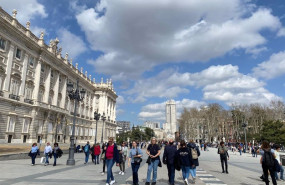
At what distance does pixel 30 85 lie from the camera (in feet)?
120

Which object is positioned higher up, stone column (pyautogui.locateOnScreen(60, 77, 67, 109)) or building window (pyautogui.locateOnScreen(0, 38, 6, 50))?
building window (pyautogui.locateOnScreen(0, 38, 6, 50))

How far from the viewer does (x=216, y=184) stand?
28.2 ft

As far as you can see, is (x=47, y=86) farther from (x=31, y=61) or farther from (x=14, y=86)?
(x=14, y=86)

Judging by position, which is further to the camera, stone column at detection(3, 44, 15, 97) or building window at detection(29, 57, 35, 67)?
building window at detection(29, 57, 35, 67)

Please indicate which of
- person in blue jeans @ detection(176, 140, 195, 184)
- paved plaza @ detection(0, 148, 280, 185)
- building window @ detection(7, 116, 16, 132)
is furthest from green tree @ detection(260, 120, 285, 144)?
building window @ detection(7, 116, 16, 132)

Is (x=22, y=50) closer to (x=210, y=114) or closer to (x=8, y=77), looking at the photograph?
(x=8, y=77)

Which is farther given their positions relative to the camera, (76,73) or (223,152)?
(76,73)

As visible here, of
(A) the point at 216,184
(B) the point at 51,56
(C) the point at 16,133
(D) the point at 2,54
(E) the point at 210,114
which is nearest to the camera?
(A) the point at 216,184

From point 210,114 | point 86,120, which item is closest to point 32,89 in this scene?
point 86,120

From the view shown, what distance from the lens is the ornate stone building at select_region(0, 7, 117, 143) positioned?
30.3 meters

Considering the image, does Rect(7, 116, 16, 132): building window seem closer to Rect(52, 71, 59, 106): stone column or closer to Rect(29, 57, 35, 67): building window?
Rect(29, 57, 35, 67): building window

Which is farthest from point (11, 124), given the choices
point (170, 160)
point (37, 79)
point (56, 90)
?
point (170, 160)

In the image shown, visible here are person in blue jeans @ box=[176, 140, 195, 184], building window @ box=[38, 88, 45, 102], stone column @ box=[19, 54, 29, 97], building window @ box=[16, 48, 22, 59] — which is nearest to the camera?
person in blue jeans @ box=[176, 140, 195, 184]

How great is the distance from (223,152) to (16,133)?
30764mm
